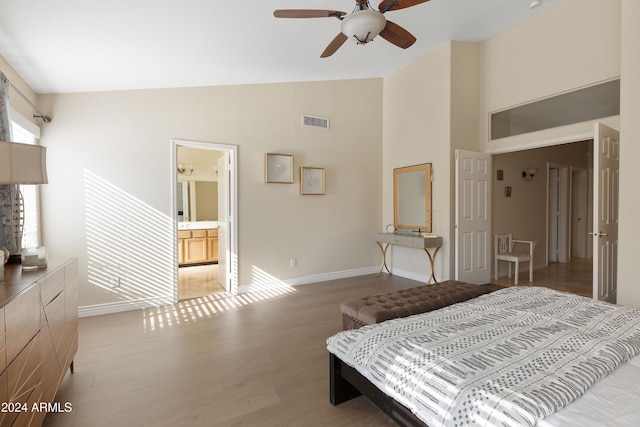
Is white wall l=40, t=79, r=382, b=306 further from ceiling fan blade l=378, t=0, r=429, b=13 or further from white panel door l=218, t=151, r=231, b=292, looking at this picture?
ceiling fan blade l=378, t=0, r=429, b=13

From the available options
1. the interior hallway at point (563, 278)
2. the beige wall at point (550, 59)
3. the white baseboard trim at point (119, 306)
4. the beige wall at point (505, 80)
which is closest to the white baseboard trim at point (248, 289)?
the white baseboard trim at point (119, 306)

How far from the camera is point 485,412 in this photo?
107cm

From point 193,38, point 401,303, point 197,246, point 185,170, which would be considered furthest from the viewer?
point 185,170

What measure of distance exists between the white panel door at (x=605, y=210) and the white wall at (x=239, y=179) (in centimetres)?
A: 312

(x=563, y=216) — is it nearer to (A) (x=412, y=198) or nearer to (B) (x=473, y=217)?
(B) (x=473, y=217)

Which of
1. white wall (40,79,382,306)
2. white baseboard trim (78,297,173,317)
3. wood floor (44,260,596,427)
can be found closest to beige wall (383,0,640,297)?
white wall (40,79,382,306)

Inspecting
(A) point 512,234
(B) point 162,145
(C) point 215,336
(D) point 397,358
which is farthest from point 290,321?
(A) point 512,234

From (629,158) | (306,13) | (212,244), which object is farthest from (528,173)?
(212,244)

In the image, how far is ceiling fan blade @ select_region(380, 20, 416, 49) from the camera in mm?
2318

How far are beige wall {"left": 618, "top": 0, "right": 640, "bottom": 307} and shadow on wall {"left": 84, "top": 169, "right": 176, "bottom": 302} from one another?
478cm

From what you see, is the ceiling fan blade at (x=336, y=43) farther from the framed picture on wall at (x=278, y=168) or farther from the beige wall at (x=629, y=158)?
the beige wall at (x=629, y=158)

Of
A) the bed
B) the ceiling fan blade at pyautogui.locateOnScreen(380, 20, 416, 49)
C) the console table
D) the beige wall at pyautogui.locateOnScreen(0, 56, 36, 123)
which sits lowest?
the bed

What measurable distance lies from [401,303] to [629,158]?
8.24ft

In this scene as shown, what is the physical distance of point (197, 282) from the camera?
5.02m
